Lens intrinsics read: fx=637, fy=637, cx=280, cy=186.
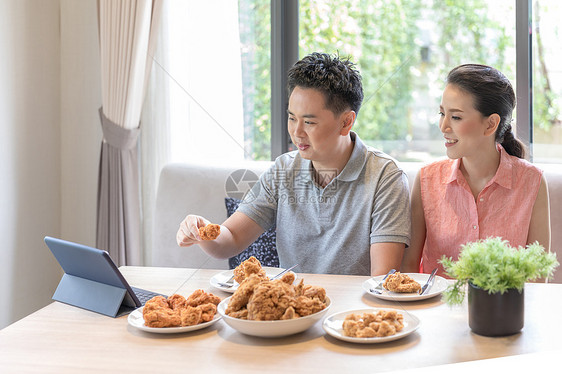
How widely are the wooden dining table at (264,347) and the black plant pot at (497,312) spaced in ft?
0.05

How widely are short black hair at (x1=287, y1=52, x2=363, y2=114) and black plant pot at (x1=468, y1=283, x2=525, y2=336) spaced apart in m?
0.87

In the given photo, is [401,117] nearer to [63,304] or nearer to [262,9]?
[262,9]

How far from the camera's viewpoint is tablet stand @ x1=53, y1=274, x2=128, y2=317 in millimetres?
1330

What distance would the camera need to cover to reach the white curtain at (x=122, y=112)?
9.23 ft

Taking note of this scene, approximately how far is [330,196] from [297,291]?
0.72 m

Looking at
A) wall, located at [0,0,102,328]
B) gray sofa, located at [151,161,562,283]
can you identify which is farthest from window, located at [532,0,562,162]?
wall, located at [0,0,102,328]

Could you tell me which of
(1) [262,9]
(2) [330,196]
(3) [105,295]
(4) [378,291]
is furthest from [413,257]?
(1) [262,9]

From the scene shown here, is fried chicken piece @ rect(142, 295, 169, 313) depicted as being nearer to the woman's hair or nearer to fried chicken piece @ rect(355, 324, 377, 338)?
fried chicken piece @ rect(355, 324, 377, 338)

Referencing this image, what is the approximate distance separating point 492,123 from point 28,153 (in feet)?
6.43

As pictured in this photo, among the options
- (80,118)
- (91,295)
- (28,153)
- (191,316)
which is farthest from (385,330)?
(80,118)

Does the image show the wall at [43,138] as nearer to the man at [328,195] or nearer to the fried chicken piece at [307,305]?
the man at [328,195]

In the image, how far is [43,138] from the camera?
2906mm

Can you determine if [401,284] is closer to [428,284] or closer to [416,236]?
[428,284]

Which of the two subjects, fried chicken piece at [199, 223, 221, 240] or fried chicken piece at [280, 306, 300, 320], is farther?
fried chicken piece at [199, 223, 221, 240]
